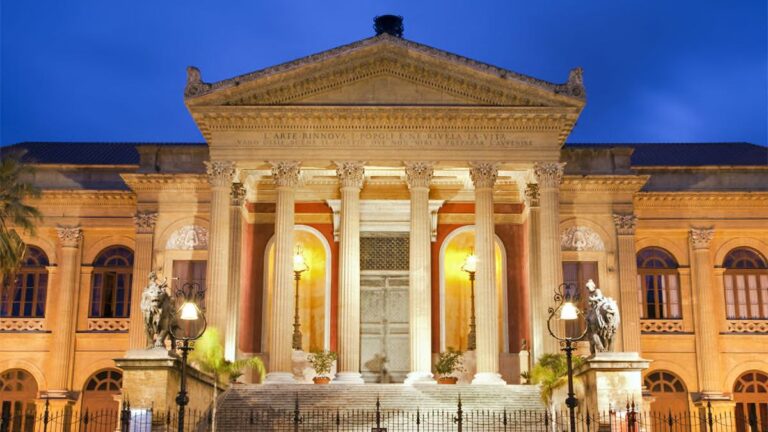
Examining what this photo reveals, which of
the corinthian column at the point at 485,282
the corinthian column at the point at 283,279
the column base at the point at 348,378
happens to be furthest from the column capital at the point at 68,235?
the corinthian column at the point at 485,282

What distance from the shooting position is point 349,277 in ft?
102

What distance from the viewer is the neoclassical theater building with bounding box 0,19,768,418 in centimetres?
3156

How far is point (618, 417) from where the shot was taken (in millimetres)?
22016

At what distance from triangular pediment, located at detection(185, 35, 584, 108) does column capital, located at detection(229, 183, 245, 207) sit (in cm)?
336

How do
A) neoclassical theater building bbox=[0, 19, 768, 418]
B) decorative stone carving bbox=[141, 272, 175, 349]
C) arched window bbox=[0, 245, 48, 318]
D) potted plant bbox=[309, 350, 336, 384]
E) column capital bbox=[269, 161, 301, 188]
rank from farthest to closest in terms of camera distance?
arched window bbox=[0, 245, 48, 318] < potted plant bbox=[309, 350, 336, 384] < column capital bbox=[269, 161, 301, 188] < neoclassical theater building bbox=[0, 19, 768, 418] < decorative stone carving bbox=[141, 272, 175, 349]

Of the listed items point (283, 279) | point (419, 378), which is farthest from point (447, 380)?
point (283, 279)

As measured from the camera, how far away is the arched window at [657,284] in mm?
37344

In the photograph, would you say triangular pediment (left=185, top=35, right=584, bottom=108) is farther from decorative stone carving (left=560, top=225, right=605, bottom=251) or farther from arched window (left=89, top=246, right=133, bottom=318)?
arched window (left=89, top=246, right=133, bottom=318)

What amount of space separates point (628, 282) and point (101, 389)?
1982 centimetres

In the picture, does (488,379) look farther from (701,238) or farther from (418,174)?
(701,238)

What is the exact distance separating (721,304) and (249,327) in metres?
17.7

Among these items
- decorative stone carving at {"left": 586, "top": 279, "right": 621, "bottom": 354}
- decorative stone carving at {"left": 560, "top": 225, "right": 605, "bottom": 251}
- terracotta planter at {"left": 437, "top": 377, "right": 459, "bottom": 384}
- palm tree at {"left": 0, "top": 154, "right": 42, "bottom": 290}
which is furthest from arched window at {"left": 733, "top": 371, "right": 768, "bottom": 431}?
palm tree at {"left": 0, "top": 154, "right": 42, "bottom": 290}

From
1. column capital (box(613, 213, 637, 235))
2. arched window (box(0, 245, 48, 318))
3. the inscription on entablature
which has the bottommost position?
arched window (box(0, 245, 48, 318))

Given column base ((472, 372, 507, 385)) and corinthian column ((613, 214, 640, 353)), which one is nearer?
column base ((472, 372, 507, 385))
